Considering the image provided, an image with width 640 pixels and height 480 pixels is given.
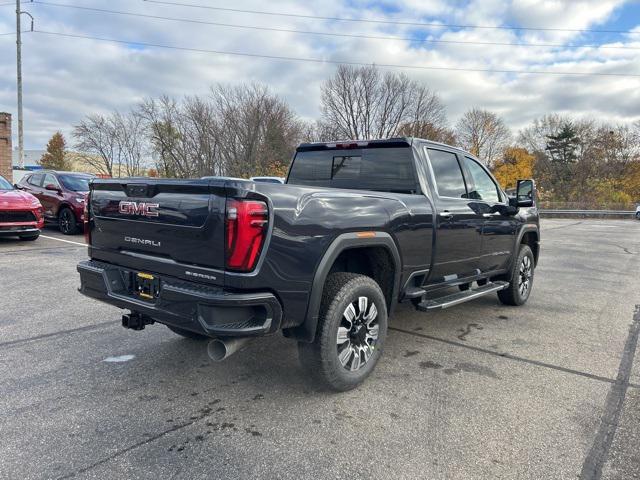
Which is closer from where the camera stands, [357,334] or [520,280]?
[357,334]

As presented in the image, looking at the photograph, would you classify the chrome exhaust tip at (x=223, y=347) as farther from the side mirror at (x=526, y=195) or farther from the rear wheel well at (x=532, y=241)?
the rear wheel well at (x=532, y=241)

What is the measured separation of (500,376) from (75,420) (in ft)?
10.6

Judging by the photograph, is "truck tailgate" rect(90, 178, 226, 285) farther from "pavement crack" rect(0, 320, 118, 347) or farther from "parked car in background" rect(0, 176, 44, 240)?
"parked car in background" rect(0, 176, 44, 240)

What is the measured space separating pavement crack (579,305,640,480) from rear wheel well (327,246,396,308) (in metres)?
1.74

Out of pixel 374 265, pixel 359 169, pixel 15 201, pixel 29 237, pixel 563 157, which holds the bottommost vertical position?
pixel 29 237

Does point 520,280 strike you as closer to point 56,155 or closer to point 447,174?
point 447,174

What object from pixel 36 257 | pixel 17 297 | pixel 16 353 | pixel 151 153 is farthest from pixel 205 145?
pixel 16 353

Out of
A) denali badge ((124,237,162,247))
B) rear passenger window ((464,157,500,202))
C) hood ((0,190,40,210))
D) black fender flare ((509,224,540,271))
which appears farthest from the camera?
hood ((0,190,40,210))

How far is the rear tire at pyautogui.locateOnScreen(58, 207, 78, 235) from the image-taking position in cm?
→ 1238

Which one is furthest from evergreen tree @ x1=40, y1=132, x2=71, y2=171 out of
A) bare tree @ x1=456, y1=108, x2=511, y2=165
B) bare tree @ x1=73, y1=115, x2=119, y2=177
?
bare tree @ x1=456, y1=108, x2=511, y2=165

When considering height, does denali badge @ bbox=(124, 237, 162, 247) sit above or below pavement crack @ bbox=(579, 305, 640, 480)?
above

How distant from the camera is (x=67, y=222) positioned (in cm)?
1255

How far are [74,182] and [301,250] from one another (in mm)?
11781

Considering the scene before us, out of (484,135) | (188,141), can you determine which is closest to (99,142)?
(188,141)
